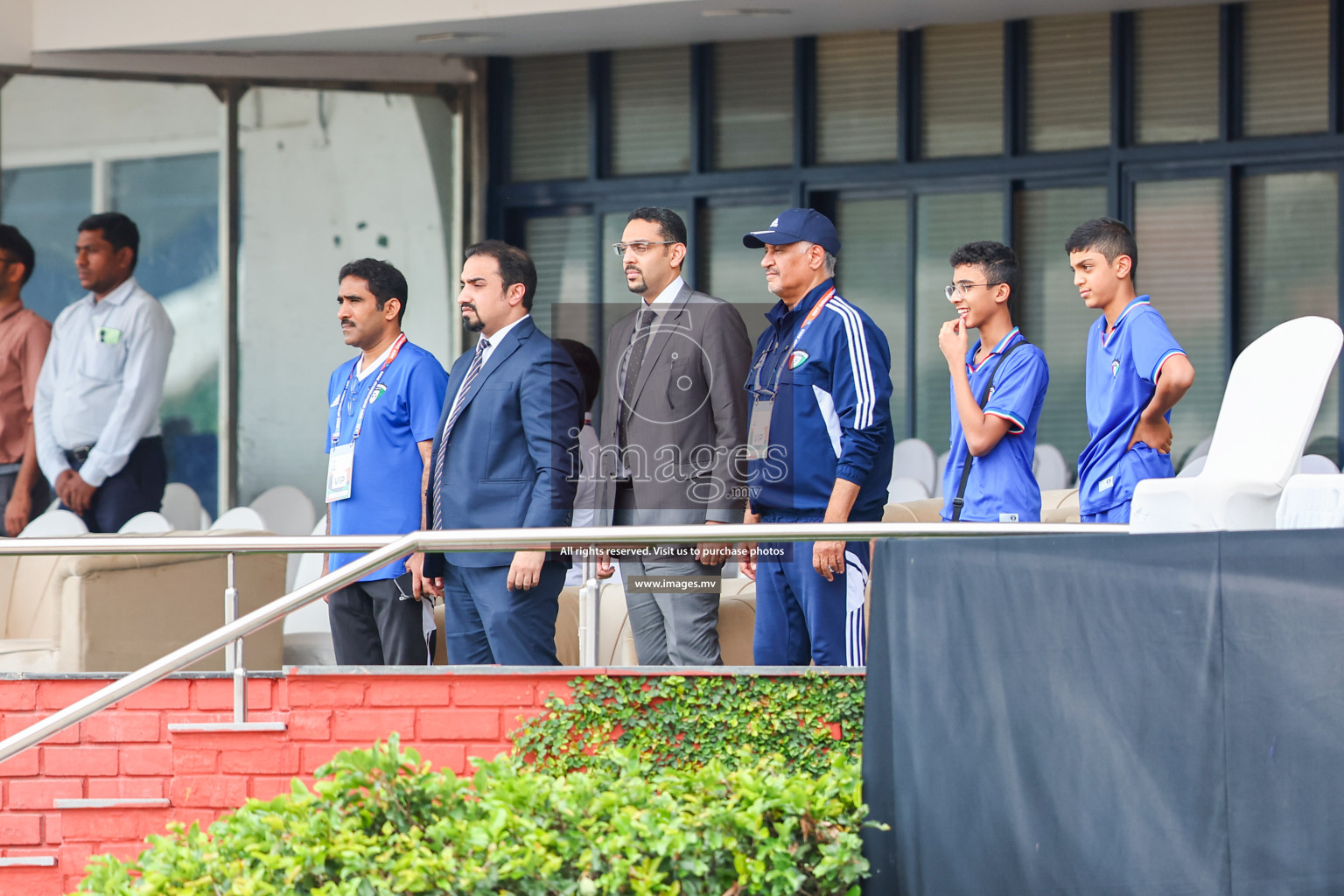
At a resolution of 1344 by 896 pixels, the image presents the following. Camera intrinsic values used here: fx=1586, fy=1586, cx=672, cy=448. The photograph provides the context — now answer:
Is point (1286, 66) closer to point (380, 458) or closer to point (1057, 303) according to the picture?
point (1057, 303)

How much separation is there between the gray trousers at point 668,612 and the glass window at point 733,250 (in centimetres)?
526

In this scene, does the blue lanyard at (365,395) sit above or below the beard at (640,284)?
below

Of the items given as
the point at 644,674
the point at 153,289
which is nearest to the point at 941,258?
the point at 153,289

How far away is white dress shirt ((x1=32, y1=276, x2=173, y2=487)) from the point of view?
27.9 ft

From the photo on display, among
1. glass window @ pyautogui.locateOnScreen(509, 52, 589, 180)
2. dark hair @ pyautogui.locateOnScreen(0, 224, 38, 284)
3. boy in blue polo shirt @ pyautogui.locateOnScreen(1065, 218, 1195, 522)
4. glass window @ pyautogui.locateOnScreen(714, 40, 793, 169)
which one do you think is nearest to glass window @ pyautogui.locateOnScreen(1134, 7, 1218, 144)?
glass window @ pyautogui.locateOnScreen(714, 40, 793, 169)

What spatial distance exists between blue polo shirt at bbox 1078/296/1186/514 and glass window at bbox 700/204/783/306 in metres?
5.17

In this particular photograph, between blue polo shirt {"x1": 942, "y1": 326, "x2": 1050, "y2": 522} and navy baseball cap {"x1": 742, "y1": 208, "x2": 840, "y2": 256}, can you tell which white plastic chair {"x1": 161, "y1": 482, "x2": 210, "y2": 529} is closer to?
navy baseball cap {"x1": 742, "y1": 208, "x2": 840, "y2": 256}

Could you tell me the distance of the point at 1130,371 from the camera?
452 cm

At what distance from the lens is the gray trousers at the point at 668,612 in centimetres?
446

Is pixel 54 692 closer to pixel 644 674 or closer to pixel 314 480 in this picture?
pixel 644 674

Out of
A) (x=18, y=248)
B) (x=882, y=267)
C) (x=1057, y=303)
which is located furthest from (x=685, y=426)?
(x=18, y=248)

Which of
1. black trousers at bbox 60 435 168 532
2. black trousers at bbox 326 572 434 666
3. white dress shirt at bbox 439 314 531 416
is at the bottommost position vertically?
black trousers at bbox 326 572 434 666

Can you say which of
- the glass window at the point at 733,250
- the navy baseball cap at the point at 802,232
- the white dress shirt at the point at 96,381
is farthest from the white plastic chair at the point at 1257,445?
the white dress shirt at the point at 96,381

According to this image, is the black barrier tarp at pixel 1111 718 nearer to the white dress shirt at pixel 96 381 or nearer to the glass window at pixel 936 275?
the glass window at pixel 936 275
